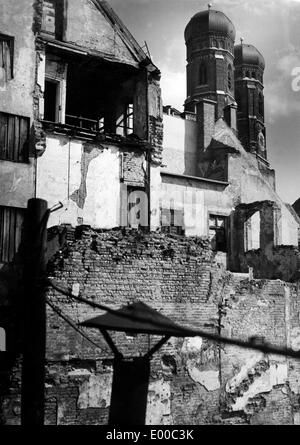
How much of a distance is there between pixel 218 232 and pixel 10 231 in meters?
13.0

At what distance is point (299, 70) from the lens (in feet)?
55.8

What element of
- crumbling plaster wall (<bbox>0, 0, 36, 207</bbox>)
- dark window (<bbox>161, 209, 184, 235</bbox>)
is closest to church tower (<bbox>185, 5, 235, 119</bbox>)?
dark window (<bbox>161, 209, 184, 235</bbox>)

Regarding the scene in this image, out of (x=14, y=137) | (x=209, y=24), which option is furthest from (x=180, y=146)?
(x=209, y=24)

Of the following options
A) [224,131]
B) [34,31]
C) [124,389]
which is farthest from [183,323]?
[224,131]

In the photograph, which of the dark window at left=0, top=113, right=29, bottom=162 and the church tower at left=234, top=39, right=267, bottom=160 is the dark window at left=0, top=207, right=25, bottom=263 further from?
the church tower at left=234, top=39, right=267, bottom=160

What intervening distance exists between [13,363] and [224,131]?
24237 mm

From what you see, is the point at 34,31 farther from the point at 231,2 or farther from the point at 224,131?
the point at 224,131

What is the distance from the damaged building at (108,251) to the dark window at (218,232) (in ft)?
8.37

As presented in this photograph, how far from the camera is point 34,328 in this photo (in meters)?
6.14

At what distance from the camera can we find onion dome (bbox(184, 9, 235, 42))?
46.1 metres

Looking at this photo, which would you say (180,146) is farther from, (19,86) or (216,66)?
(216,66)

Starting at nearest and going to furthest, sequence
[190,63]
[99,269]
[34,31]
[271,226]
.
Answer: [99,269], [34,31], [271,226], [190,63]

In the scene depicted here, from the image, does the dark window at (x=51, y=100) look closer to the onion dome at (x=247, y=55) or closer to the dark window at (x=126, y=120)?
the dark window at (x=126, y=120)

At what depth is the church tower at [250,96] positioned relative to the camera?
4938 cm
